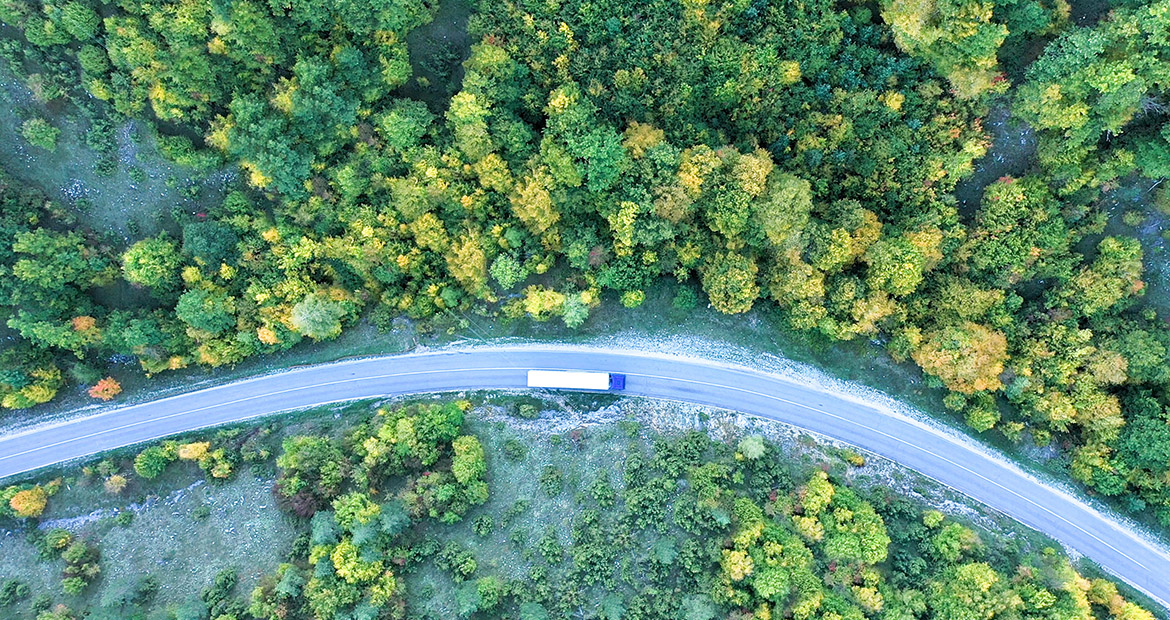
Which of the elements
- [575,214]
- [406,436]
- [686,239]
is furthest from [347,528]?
[686,239]

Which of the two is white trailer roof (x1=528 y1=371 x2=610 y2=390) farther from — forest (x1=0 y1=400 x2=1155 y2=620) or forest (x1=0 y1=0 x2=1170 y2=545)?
forest (x1=0 y1=0 x2=1170 y2=545)

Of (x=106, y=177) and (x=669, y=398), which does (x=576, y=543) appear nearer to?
(x=669, y=398)

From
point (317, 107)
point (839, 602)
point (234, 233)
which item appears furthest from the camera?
point (234, 233)

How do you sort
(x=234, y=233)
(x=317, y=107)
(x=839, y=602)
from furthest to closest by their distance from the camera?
(x=234, y=233), (x=317, y=107), (x=839, y=602)

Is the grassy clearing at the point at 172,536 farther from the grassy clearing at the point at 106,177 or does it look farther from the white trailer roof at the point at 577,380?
the white trailer roof at the point at 577,380

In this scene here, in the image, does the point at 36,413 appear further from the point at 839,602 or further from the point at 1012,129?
the point at 1012,129

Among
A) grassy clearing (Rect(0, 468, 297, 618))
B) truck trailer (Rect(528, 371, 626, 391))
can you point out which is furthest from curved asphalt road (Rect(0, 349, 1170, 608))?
grassy clearing (Rect(0, 468, 297, 618))
